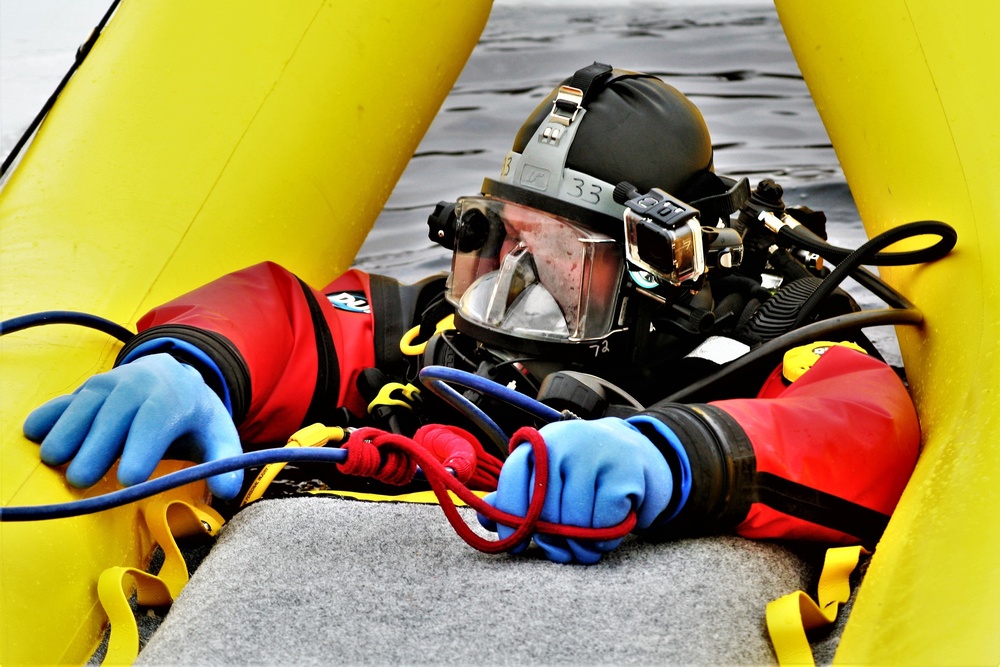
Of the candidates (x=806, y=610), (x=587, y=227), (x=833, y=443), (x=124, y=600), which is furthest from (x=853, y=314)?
(x=124, y=600)

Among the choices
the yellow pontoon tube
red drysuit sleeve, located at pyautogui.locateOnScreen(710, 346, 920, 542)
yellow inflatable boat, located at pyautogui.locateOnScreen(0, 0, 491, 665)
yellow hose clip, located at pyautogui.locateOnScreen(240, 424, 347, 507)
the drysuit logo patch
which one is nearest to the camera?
the yellow pontoon tube

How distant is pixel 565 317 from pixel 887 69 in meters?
0.58

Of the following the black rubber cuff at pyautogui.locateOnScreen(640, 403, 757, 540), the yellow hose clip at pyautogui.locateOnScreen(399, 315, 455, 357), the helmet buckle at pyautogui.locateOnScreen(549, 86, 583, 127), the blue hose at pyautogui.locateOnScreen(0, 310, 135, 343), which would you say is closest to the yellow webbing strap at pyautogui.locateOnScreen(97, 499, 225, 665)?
the blue hose at pyautogui.locateOnScreen(0, 310, 135, 343)

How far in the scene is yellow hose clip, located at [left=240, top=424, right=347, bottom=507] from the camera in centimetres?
115

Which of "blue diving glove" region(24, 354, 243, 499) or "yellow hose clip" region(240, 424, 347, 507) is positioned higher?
"blue diving glove" region(24, 354, 243, 499)

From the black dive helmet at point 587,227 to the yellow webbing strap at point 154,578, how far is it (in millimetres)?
376

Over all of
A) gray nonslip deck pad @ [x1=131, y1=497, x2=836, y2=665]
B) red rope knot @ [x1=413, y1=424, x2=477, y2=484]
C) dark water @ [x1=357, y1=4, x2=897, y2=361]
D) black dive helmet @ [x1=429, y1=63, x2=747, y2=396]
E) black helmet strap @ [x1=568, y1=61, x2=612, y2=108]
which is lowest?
dark water @ [x1=357, y1=4, x2=897, y2=361]

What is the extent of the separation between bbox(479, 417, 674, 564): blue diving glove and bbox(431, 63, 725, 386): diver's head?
0.30 meters

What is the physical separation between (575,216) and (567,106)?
149 mm

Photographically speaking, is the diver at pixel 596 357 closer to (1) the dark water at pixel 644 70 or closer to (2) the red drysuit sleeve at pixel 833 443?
(2) the red drysuit sleeve at pixel 833 443

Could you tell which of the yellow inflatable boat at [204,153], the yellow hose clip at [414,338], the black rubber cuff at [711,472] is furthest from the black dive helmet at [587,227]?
the yellow inflatable boat at [204,153]

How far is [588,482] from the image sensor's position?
3.00 ft

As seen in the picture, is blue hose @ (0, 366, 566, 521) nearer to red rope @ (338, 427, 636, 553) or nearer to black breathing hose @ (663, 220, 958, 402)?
red rope @ (338, 427, 636, 553)

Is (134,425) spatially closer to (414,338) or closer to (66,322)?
(66,322)
